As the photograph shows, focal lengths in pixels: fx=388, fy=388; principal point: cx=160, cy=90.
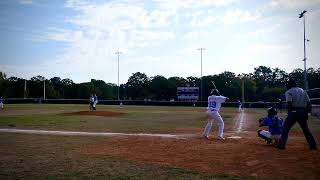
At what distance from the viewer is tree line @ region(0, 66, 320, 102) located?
378ft

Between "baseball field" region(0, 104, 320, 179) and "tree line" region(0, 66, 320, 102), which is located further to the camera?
"tree line" region(0, 66, 320, 102)

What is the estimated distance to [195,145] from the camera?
11.9m

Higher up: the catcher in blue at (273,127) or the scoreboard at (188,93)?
the scoreboard at (188,93)

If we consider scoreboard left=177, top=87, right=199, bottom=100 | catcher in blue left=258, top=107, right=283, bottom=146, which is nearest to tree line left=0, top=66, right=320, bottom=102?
scoreboard left=177, top=87, right=199, bottom=100

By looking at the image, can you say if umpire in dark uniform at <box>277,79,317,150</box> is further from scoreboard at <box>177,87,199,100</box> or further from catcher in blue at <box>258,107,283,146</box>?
scoreboard at <box>177,87,199,100</box>

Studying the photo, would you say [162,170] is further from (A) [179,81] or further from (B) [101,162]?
(A) [179,81]

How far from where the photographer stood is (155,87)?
125938 mm

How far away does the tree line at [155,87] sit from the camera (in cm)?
11531

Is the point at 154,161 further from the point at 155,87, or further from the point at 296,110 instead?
the point at 155,87

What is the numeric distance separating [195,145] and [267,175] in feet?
15.4

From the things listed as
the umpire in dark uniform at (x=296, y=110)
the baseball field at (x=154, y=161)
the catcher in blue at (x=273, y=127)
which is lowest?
the baseball field at (x=154, y=161)

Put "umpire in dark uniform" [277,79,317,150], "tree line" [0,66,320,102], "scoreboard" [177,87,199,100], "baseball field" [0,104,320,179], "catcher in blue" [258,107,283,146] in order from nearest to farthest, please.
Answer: "baseball field" [0,104,320,179]
"umpire in dark uniform" [277,79,317,150]
"catcher in blue" [258,107,283,146]
"scoreboard" [177,87,199,100]
"tree line" [0,66,320,102]

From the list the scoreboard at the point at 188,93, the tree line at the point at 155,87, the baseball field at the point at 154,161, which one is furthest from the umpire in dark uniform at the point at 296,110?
the tree line at the point at 155,87

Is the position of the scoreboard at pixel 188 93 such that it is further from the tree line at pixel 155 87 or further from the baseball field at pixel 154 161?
the baseball field at pixel 154 161
